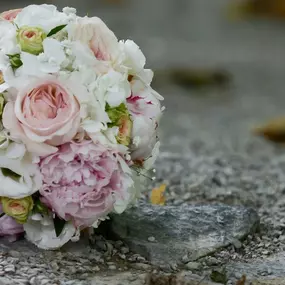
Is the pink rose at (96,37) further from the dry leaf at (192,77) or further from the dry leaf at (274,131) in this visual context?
the dry leaf at (192,77)

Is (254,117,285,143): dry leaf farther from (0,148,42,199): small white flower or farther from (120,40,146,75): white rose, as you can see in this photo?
(0,148,42,199): small white flower

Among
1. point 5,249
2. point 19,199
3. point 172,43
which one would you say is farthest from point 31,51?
point 172,43

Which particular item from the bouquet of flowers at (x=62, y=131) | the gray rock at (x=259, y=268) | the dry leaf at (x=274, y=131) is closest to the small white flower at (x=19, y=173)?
the bouquet of flowers at (x=62, y=131)

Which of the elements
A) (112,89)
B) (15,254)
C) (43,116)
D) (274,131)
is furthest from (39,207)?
(274,131)

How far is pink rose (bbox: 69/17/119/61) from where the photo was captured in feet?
8.55

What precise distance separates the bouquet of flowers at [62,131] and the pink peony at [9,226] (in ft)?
0.07

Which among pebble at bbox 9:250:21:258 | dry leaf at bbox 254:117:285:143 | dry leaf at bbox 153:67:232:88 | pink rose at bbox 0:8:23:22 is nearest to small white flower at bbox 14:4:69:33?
pink rose at bbox 0:8:23:22

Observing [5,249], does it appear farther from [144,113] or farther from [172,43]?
[172,43]

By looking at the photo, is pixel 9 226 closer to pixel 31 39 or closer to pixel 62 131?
pixel 62 131

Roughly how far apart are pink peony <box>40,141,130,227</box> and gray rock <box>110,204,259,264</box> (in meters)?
0.30

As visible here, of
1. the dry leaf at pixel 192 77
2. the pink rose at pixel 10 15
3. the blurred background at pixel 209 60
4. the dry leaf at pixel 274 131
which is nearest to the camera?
the pink rose at pixel 10 15

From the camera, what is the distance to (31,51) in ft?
8.31

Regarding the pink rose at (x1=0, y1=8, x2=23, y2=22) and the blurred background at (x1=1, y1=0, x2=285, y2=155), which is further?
the blurred background at (x1=1, y1=0, x2=285, y2=155)

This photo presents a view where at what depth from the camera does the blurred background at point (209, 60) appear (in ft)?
21.0
